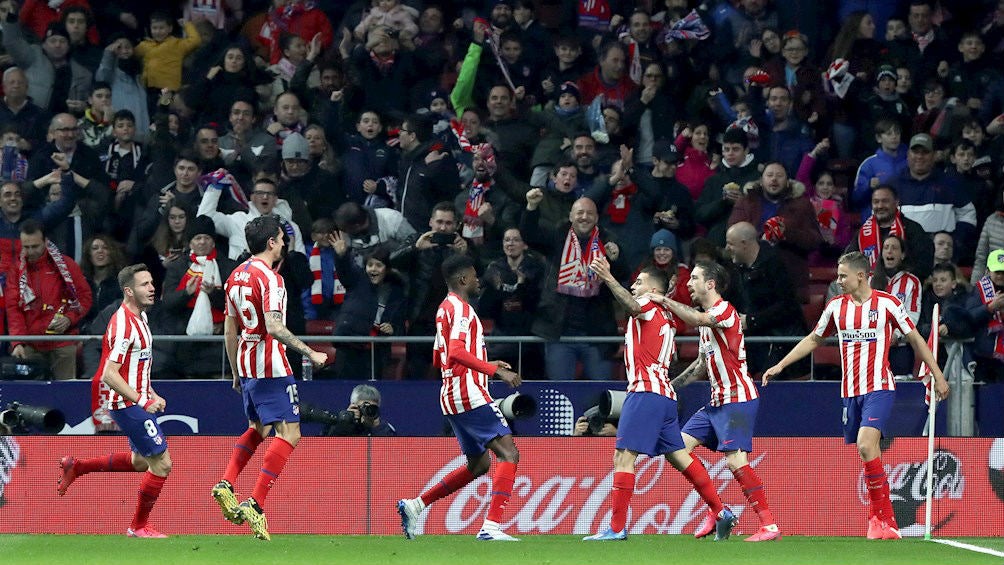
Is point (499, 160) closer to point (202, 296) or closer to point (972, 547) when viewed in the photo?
point (202, 296)

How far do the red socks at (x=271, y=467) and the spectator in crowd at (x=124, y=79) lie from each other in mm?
7167

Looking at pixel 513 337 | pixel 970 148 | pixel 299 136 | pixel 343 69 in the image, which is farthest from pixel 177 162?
pixel 970 148

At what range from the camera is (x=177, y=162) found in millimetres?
16250

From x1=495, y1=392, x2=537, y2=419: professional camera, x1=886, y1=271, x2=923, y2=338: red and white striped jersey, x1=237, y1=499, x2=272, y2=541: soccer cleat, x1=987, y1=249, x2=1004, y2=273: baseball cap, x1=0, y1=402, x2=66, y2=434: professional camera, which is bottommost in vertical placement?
x1=237, y1=499, x2=272, y2=541: soccer cleat

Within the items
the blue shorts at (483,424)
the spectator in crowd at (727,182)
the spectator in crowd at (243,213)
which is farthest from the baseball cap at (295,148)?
the blue shorts at (483,424)

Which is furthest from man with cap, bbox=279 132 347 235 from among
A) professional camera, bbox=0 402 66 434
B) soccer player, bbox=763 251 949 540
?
soccer player, bbox=763 251 949 540

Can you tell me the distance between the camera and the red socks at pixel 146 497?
1209 centimetres

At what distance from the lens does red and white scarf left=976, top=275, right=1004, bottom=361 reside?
14.7 metres

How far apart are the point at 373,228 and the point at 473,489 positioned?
344 centimetres

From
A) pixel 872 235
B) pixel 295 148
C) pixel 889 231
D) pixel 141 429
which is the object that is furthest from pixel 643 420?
pixel 295 148

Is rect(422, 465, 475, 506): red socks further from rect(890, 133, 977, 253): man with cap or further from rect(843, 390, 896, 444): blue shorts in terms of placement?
rect(890, 133, 977, 253): man with cap

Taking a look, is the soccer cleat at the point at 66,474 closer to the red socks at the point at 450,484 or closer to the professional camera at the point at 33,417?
the professional camera at the point at 33,417

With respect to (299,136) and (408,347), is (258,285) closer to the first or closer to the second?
(408,347)

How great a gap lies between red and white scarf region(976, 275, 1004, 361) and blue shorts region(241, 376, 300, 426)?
6345 millimetres
